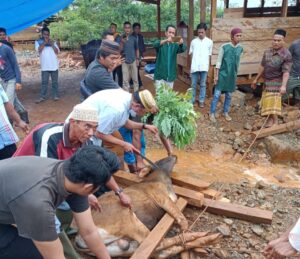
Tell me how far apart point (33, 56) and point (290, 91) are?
12403mm

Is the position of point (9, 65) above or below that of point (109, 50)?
below

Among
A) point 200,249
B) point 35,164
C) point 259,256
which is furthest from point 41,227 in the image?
point 259,256

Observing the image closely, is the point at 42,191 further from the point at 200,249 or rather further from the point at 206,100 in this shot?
the point at 206,100

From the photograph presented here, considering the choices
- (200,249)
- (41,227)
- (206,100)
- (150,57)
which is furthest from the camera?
(150,57)

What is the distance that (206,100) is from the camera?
8570mm

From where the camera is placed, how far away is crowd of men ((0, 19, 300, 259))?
179 cm

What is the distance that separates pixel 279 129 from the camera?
7.09 metres

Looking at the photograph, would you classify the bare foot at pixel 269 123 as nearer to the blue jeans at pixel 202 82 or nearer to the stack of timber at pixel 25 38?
the blue jeans at pixel 202 82

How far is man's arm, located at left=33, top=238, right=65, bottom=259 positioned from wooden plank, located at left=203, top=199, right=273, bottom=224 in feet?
7.04

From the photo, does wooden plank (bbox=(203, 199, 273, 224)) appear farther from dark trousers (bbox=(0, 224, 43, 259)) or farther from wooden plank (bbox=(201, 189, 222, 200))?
dark trousers (bbox=(0, 224, 43, 259))

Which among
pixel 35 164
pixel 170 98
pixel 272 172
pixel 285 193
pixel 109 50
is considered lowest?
pixel 272 172

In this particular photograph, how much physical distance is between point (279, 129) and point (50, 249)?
6.22 meters

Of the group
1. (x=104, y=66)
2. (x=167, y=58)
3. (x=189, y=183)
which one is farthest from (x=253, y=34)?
(x=189, y=183)

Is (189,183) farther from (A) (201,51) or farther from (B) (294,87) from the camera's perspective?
(B) (294,87)
